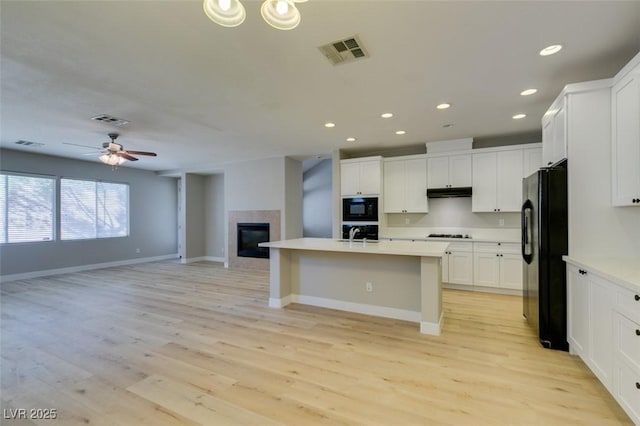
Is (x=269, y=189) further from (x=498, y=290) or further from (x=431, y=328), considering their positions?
(x=498, y=290)

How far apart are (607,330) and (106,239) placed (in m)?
9.39

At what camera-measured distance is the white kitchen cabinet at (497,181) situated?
15.5 feet

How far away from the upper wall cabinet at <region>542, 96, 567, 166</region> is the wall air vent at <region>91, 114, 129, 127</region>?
5375 millimetres

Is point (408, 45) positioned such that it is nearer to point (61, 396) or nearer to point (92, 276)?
point (61, 396)

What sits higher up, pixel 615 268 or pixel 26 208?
pixel 26 208

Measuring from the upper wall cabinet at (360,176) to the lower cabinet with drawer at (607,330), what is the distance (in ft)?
11.3

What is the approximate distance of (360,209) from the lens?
18.8ft

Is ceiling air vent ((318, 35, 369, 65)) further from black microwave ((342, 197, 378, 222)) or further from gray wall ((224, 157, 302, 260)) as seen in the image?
gray wall ((224, 157, 302, 260))

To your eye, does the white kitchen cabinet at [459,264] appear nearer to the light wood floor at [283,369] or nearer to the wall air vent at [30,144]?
the light wood floor at [283,369]

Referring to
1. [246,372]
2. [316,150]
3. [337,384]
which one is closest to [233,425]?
[246,372]

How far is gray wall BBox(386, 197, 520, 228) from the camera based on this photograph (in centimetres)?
511


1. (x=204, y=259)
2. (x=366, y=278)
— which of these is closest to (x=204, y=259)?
(x=204, y=259)

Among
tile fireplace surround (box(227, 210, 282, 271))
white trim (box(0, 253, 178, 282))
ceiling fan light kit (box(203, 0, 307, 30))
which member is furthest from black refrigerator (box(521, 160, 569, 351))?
white trim (box(0, 253, 178, 282))

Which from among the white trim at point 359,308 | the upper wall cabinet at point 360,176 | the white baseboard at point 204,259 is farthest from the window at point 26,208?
the upper wall cabinet at point 360,176
